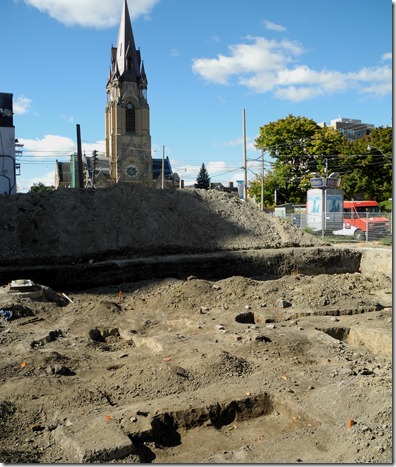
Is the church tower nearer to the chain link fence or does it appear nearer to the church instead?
the church

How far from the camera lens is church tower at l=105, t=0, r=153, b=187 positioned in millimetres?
67812

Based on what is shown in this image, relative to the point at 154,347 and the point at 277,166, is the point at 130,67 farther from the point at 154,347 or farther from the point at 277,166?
the point at 154,347

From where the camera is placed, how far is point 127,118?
69250 millimetres

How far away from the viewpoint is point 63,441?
12.9ft

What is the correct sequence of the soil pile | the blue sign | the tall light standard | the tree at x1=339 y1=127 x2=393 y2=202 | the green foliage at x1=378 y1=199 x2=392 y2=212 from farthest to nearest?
the tree at x1=339 y1=127 x2=393 y2=202, the green foliage at x1=378 y1=199 x2=392 y2=212, the tall light standard, the blue sign, the soil pile

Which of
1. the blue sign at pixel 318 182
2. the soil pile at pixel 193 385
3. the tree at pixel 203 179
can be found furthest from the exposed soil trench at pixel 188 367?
the tree at pixel 203 179

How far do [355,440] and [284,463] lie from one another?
671 mm

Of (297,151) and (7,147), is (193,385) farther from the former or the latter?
(297,151)

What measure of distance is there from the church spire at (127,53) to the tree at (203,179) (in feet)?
58.4

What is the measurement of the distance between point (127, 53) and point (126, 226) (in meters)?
62.2

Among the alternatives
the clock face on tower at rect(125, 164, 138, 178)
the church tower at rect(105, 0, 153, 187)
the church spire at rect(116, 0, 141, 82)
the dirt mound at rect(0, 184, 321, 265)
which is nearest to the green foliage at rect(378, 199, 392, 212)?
the dirt mound at rect(0, 184, 321, 265)

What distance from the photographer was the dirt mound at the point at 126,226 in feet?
40.5

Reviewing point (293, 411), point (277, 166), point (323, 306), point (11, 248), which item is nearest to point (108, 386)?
point (293, 411)

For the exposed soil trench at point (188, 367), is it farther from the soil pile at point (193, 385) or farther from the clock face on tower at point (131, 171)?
the clock face on tower at point (131, 171)
